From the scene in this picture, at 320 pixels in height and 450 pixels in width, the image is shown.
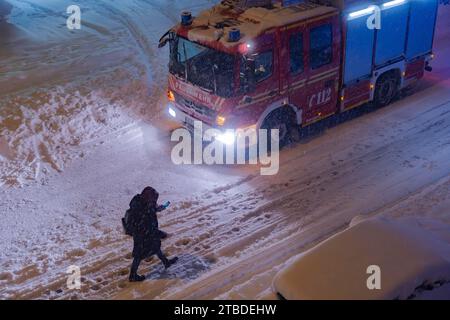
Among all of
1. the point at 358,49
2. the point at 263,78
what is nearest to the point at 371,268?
the point at 263,78

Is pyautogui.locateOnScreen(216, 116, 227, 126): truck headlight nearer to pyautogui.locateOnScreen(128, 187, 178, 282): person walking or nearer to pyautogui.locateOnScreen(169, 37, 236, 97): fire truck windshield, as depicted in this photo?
pyautogui.locateOnScreen(169, 37, 236, 97): fire truck windshield

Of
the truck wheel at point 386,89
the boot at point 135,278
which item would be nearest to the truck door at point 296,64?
the truck wheel at point 386,89

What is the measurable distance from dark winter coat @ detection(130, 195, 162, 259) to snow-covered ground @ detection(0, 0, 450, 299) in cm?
52

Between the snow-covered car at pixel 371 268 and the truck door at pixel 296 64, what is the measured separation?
4866mm

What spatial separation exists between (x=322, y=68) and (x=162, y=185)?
3932 mm

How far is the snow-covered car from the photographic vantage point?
6121 mm

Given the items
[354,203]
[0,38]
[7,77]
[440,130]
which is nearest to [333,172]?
[354,203]

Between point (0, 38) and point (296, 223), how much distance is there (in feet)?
41.5

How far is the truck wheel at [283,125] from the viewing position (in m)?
11.6

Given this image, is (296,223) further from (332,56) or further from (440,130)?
(440,130)

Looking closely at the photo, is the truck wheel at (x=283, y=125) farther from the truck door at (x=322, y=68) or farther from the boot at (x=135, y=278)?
the boot at (x=135, y=278)

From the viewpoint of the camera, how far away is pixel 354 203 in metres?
10.2

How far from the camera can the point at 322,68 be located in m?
11.7

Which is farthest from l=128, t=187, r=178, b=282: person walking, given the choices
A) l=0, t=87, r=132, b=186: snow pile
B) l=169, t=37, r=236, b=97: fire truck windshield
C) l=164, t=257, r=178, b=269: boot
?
l=0, t=87, r=132, b=186: snow pile
